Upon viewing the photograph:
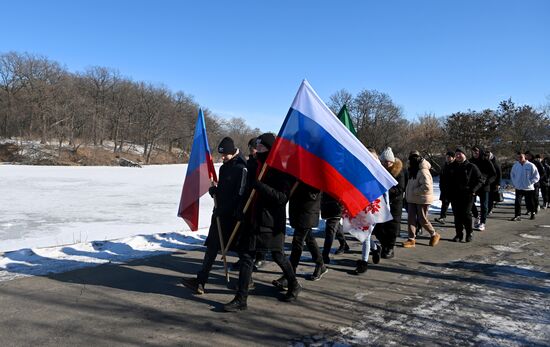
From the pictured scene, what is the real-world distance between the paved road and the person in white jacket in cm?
614

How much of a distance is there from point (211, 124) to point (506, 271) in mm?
84670

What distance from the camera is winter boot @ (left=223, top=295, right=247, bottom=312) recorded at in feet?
14.9

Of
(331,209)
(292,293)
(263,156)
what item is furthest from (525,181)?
(263,156)

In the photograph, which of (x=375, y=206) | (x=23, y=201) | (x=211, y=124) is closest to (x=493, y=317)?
(x=375, y=206)

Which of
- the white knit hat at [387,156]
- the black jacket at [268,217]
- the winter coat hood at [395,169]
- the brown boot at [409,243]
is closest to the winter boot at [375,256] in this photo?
the winter coat hood at [395,169]

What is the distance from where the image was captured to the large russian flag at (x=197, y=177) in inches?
229

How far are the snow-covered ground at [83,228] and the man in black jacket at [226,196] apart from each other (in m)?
2.08

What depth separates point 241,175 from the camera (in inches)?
193

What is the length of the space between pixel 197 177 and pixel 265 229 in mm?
1609

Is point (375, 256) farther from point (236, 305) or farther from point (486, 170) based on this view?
point (486, 170)

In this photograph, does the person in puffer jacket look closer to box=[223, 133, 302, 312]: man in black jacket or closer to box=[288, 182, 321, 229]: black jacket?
box=[288, 182, 321, 229]: black jacket

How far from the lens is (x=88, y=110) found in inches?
2603

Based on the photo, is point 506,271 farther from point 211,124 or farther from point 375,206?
point 211,124

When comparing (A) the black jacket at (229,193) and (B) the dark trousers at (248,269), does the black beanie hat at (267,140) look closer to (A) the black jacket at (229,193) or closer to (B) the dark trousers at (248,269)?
(A) the black jacket at (229,193)
